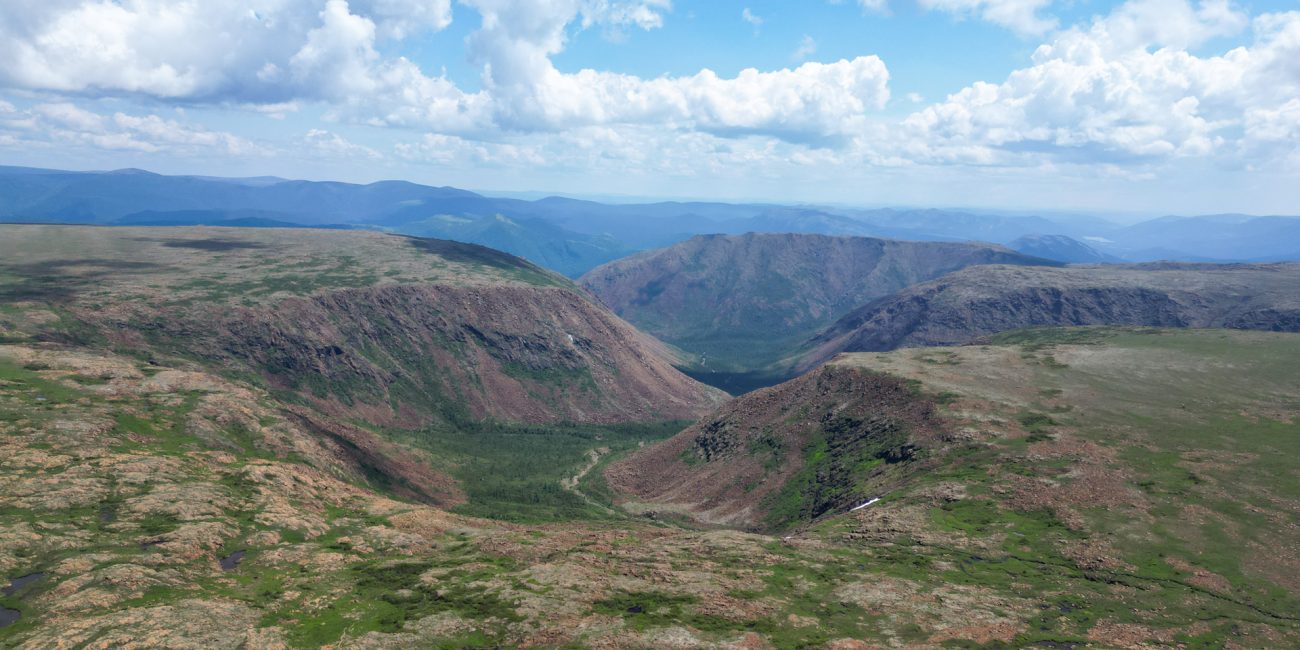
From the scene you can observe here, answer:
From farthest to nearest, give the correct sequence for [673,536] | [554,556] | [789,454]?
[789,454] < [673,536] < [554,556]

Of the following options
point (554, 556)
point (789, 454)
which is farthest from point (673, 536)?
point (789, 454)

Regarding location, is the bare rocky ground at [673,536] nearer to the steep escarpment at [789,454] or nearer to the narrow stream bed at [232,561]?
the narrow stream bed at [232,561]

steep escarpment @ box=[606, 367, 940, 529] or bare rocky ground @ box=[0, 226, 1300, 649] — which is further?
steep escarpment @ box=[606, 367, 940, 529]

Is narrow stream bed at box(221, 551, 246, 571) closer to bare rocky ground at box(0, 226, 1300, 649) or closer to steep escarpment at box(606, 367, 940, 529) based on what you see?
bare rocky ground at box(0, 226, 1300, 649)

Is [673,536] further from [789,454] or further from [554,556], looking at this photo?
[789,454]

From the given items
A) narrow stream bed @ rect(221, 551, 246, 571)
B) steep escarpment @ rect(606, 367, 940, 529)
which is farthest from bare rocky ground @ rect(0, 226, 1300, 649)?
steep escarpment @ rect(606, 367, 940, 529)

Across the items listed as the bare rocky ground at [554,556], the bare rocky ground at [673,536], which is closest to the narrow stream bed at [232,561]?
the bare rocky ground at [673,536]

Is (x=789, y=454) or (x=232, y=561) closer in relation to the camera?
(x=232, y=561)

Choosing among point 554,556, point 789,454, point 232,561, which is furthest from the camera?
point 789,454
